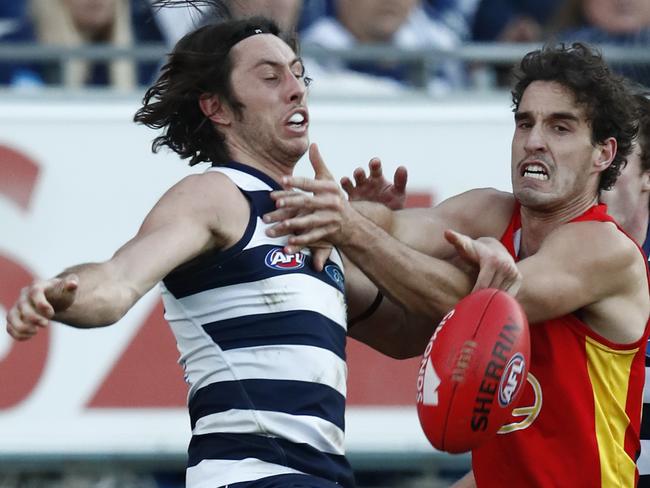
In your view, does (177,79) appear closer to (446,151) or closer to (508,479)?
(508,479)

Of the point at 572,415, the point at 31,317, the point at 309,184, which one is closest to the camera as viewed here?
the point at 31,317

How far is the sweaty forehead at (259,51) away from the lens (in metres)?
5.08

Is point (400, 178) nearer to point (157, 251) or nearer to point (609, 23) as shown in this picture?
point (157, 251)

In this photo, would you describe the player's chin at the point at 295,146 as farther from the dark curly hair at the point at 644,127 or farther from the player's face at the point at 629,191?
the player's face at the point at 629,191

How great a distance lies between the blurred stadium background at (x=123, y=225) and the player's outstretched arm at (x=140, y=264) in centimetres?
293

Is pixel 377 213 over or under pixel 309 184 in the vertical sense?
over

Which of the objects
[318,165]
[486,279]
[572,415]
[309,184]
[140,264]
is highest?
[318,165]

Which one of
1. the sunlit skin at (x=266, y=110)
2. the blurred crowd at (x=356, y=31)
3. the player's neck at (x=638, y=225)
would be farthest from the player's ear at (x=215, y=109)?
the blurred crowd at (x=356, y=31)

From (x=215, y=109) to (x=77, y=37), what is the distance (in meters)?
2.99

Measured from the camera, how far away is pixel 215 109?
514 centimetres

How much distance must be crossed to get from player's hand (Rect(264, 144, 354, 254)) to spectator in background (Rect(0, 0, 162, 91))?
3191 mm

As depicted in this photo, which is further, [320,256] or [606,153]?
[606,153]

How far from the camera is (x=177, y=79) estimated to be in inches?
206

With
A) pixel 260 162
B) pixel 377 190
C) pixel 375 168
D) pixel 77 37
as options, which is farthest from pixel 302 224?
pixel 77 37
